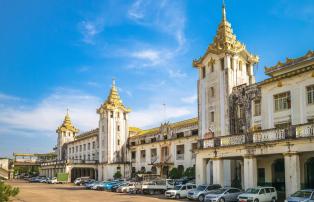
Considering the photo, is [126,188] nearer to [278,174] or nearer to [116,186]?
[116,186]

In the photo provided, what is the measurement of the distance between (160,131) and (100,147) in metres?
16.7

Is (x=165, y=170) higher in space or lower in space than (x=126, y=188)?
higher

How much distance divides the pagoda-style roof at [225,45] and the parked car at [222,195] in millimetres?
19155

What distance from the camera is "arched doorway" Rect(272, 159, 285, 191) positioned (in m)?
36.3

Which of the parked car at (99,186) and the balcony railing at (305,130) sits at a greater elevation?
the balcony railing at (305,130)

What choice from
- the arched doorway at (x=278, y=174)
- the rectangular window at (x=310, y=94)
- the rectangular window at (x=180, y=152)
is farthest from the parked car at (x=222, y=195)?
the rectangular window at (x=180, y=152)

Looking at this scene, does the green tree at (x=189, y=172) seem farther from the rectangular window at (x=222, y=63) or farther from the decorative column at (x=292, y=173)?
the decorative column at (x=292, y=173)

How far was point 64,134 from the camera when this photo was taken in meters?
106

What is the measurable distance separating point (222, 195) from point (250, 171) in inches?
112

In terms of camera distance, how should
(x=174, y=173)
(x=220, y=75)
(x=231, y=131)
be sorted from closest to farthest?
(x=231, y=131) → (x=220, y=75) → (x=174, y=173)

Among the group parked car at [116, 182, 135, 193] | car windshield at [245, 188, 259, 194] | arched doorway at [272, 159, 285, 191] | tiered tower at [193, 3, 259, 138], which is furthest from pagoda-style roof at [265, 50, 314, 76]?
parked car at [116, 182, 135, 193]

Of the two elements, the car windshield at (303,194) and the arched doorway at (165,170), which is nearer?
the car windshield at (303,194)

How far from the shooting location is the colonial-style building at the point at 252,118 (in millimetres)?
28359

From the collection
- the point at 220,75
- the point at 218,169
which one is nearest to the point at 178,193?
the point at 218,169
